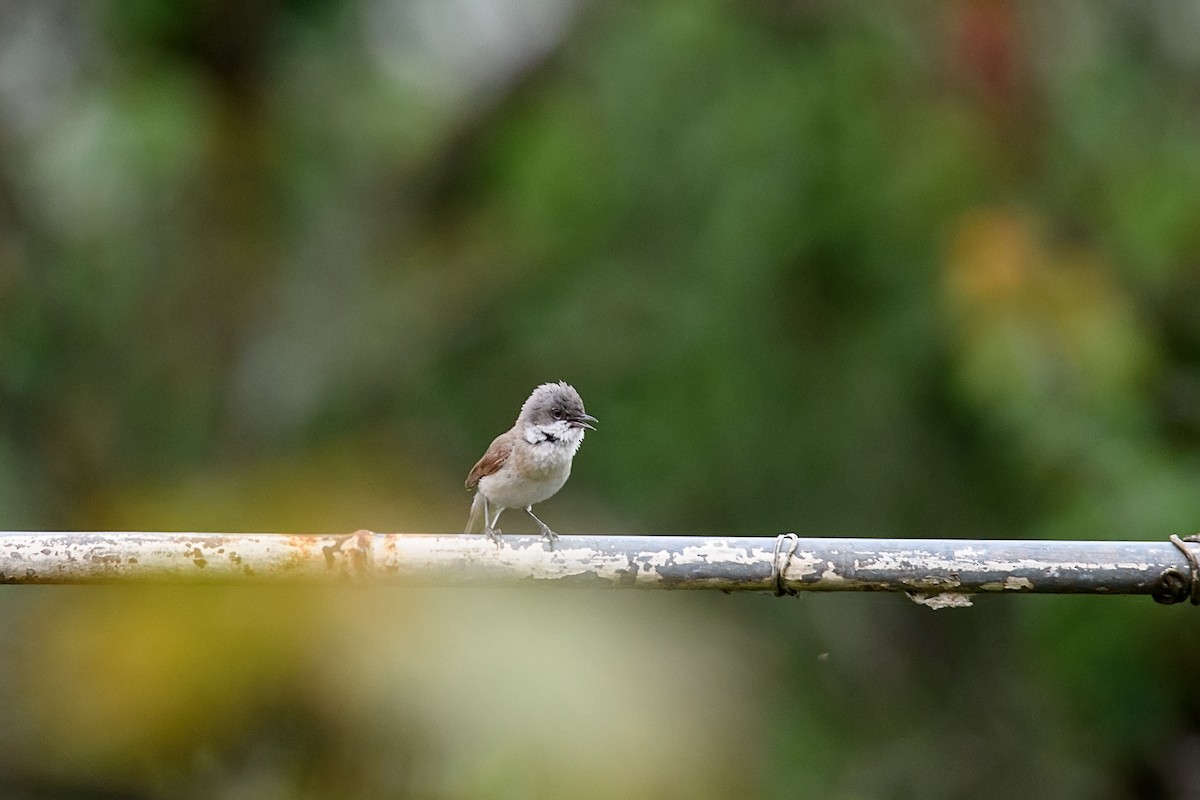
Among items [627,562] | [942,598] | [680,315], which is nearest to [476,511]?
[627,562]

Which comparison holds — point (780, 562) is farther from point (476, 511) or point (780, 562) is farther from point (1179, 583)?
point (476, 511)

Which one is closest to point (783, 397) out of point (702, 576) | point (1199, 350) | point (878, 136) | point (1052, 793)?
point (878, 136)

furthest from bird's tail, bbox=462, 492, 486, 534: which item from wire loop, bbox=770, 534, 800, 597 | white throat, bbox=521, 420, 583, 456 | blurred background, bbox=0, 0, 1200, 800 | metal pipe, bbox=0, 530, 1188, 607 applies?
wire loop, bbox=770, 534, 800, 597

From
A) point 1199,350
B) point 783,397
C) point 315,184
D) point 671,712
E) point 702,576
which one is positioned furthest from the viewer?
point 315,184

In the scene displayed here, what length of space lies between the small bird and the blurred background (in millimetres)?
1253

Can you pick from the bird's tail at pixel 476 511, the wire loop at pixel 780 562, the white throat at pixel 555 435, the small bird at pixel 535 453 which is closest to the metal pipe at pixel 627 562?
the wire loop at pixel 780 562

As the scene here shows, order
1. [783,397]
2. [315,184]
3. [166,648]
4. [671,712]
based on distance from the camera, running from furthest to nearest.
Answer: [315,184], [783,397], [671,712], [166,648]

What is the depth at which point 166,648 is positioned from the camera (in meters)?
6.88

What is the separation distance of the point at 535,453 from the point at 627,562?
229cm

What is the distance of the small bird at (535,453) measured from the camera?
18.9 ft

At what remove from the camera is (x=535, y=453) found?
575cm

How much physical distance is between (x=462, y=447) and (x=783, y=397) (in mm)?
2113

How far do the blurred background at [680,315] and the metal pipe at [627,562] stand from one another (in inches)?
135

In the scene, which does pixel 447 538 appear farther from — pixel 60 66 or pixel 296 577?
pixel 60 66
